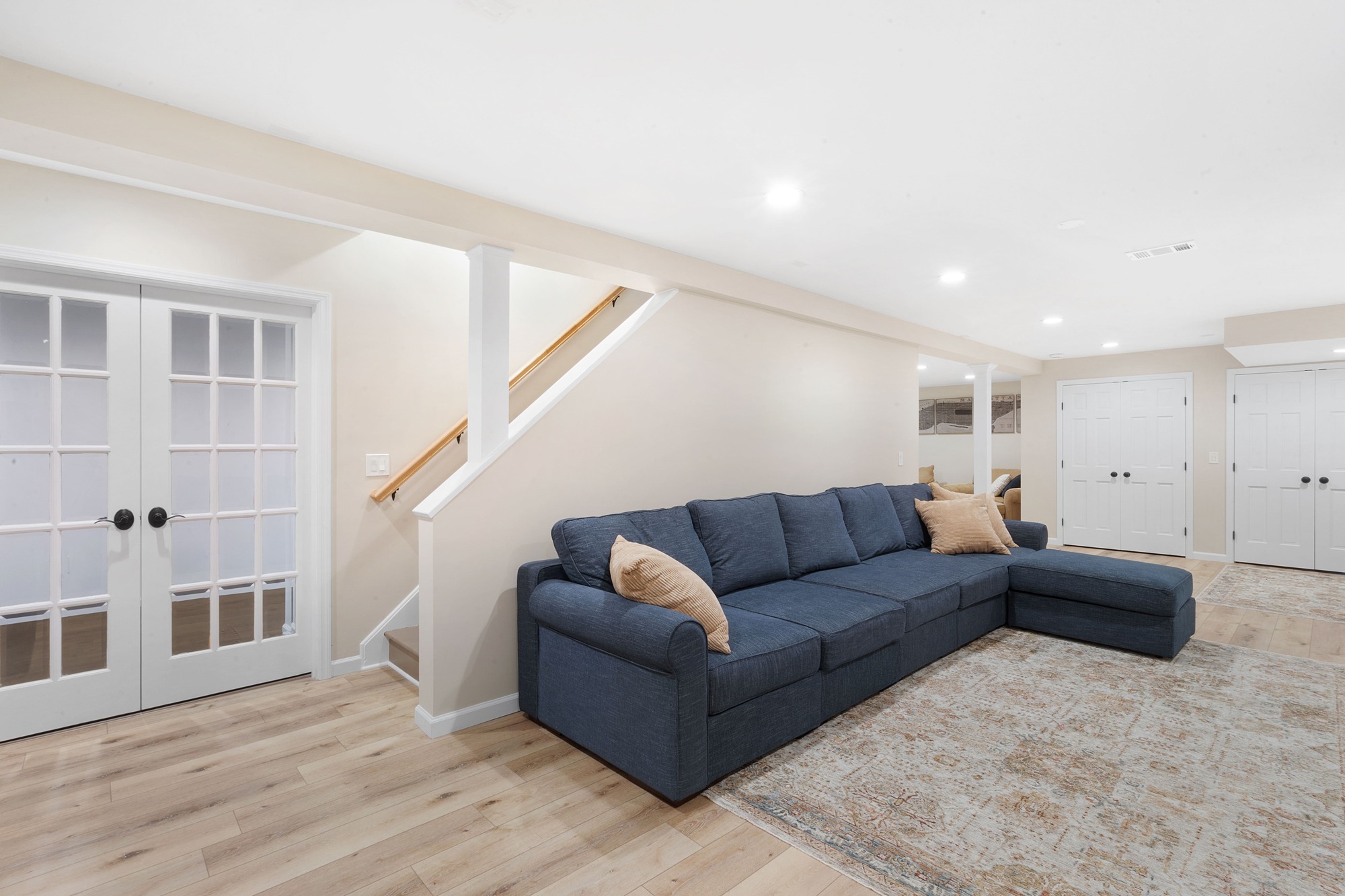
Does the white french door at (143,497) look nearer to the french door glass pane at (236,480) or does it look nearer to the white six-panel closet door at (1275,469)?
the french door glass pane at (236,480)

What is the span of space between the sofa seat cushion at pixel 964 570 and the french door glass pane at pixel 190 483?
12.1ft

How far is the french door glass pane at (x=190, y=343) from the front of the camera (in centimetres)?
302

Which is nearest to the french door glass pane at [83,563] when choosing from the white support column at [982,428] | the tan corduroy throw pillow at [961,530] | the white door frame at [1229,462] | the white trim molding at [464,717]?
the white trim molding at [464,717]

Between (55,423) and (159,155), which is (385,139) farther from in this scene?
(55,423)

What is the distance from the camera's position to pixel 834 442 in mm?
4859

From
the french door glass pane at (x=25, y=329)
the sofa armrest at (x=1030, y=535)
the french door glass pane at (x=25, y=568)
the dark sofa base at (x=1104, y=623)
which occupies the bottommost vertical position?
the dark sofa base at (x=1104, y=623)

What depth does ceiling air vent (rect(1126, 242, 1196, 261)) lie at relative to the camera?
11.2ft

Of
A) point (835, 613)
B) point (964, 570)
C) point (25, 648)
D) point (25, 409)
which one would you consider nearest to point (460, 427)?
point (25, 409)

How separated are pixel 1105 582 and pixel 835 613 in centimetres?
208

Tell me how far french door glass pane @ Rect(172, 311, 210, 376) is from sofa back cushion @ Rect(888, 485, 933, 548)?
430 cm

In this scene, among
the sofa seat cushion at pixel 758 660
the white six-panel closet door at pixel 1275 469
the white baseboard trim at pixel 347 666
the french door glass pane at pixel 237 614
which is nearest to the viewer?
the sofa seat cushion at pixel 758 660

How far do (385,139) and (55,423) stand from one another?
196cm

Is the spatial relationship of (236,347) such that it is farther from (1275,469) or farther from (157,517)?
(1275,469)

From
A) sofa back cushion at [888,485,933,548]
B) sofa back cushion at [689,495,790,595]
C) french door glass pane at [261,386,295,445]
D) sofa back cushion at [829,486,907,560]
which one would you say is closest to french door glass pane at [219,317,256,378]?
french door glass pane at [261,386,295,445]
